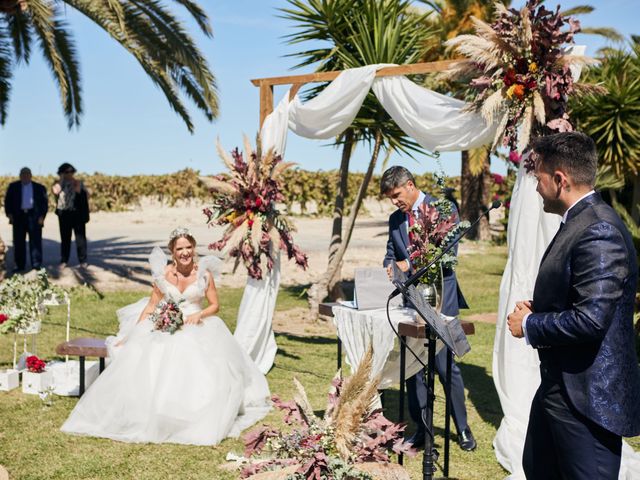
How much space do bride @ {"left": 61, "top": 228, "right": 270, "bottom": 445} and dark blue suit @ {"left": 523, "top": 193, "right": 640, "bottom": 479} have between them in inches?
139

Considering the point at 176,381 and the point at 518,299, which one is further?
the point at 176,381

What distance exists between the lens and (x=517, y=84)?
5.87 metres

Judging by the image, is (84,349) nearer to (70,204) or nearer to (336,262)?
(336,262)

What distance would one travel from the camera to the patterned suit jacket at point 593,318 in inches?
107

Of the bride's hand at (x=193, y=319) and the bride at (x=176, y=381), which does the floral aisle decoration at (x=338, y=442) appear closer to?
the bride at (x=176, y=381)

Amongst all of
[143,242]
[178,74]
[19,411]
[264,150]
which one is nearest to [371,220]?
[143,242]

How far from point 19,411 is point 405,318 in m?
3.68

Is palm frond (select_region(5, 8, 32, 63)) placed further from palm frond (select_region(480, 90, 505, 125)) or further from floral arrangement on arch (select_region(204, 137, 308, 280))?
palm frond (select_region(480, 90, 505, 125))

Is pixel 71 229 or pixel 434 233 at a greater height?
pixel 434 233

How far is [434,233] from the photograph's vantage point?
16.6 ft

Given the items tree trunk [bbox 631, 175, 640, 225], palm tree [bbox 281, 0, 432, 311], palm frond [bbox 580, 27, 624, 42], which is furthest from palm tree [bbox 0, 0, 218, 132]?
palm frond [bbox 580, 27, 624, 42]

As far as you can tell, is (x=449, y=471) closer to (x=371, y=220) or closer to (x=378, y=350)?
(x=378, y=350)

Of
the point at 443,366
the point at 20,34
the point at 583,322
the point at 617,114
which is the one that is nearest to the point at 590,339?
the point at 583,322

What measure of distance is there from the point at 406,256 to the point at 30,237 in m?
10.5
